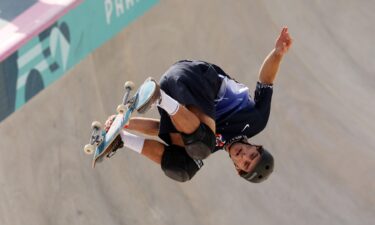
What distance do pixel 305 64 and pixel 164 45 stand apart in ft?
5.61

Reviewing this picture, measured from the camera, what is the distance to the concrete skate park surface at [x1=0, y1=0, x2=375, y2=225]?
800cm

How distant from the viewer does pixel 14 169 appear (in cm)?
782

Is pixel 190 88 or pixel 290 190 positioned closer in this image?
pixel 190 88

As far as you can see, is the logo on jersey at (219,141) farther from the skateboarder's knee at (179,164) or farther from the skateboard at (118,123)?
the skateboard at (118,123)

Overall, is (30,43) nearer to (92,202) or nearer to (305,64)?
(92,202)

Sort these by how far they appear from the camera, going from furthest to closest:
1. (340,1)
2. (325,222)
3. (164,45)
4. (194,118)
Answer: (340,1), (164,45), (325,222), (194,118)

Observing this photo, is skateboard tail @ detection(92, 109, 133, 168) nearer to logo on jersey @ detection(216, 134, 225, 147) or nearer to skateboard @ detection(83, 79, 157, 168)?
skateboard @ detection(83, 79, 157, 168)

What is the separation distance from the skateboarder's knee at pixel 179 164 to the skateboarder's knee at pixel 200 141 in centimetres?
20

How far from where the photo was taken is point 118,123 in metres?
6.10

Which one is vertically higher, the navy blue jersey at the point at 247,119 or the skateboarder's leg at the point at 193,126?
the skateboarder's leg at the point at 193,126

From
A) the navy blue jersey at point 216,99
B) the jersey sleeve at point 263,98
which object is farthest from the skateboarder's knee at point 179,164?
the jersey sleeve at point 263,98

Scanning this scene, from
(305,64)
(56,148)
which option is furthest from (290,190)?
(56,148)

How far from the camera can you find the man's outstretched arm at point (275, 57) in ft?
20.9

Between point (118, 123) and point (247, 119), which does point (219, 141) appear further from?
point (118, 123)
